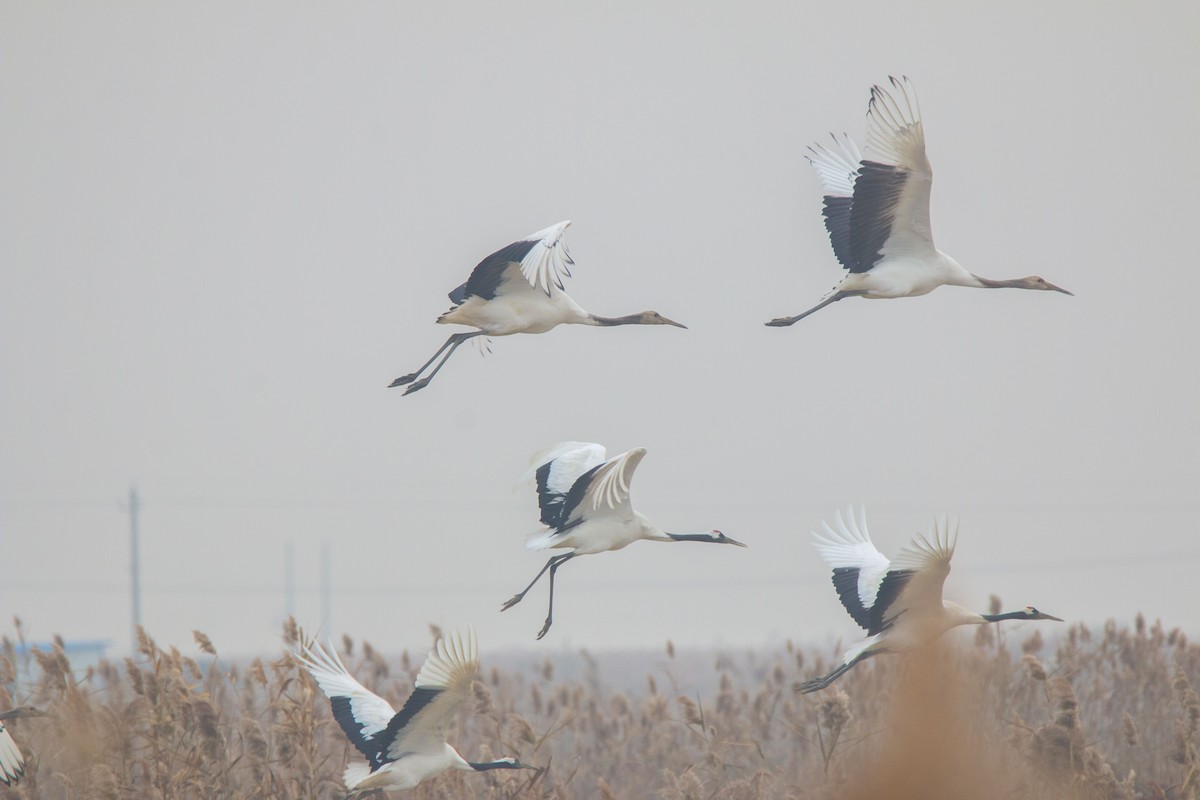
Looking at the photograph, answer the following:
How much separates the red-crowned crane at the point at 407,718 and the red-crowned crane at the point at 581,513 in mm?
975

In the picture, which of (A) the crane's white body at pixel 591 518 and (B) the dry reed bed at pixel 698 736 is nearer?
(B) the dry reed bed at pixel 698 736

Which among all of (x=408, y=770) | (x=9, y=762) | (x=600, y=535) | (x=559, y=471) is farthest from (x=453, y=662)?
(x=9, y=762)

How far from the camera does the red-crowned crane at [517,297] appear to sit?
891 cm

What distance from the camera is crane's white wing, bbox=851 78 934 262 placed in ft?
30.8

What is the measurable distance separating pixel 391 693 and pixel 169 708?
10.8 ft

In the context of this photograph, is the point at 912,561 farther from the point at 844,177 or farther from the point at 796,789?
the point at 844,177

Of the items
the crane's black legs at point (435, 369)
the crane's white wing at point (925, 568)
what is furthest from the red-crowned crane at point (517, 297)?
the crane's white wing at point (925, 568)

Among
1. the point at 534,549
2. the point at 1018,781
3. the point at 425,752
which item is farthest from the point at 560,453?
the point at 1018,781

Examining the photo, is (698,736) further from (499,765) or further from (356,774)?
(356,774)

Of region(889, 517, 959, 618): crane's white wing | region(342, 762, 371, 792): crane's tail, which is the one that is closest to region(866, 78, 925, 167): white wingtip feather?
region(889, 517, 959, 618): crane's white wing

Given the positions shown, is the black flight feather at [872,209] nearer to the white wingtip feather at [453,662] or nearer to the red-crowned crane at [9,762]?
the white wingtip feather at [453,662]

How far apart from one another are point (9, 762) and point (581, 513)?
11.3 feet

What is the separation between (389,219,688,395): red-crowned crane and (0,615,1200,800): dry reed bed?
2.05 meters

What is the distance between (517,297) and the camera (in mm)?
9883
